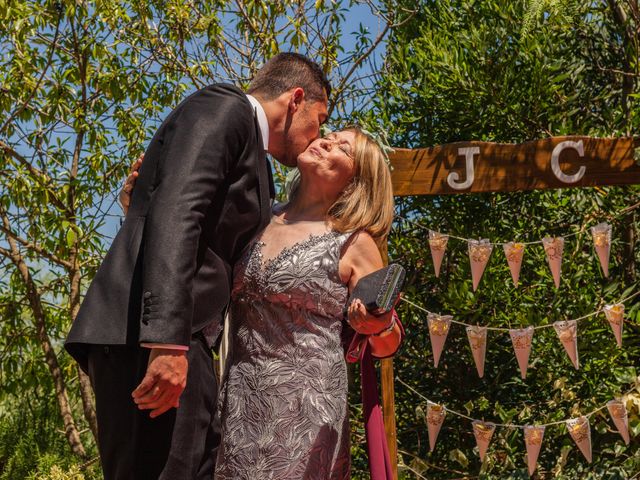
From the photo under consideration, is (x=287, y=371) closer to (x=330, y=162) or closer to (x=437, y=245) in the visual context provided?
(x=330, y=162)

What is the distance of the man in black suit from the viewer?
6.90 ft

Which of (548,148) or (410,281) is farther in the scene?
(410,281)

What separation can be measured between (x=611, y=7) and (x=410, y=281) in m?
1.99

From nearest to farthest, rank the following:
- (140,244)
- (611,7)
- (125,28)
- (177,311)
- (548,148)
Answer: (177,311), (140,244), (548,148), (611,7), (125,28)

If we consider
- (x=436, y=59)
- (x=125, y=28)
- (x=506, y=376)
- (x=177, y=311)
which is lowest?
(x=506, y=376)

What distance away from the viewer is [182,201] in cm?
217

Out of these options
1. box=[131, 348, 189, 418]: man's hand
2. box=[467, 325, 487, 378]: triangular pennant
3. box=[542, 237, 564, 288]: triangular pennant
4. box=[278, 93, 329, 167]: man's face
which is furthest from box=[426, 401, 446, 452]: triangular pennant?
box=[131, 348, 189, 418]: man's hand

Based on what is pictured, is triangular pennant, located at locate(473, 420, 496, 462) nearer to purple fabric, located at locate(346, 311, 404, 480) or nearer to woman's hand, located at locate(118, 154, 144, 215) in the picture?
purple fabric, located at locate(346, 311, 404, 480)

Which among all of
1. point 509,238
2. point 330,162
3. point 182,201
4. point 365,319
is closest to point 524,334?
point 509,238

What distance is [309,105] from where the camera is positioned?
2822 mm

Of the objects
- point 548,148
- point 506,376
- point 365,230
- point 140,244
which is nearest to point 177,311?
point 140,244

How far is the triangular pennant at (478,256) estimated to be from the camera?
438cm

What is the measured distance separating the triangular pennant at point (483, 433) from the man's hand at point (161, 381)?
256 cm

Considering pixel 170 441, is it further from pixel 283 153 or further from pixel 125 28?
pixel 125 28
